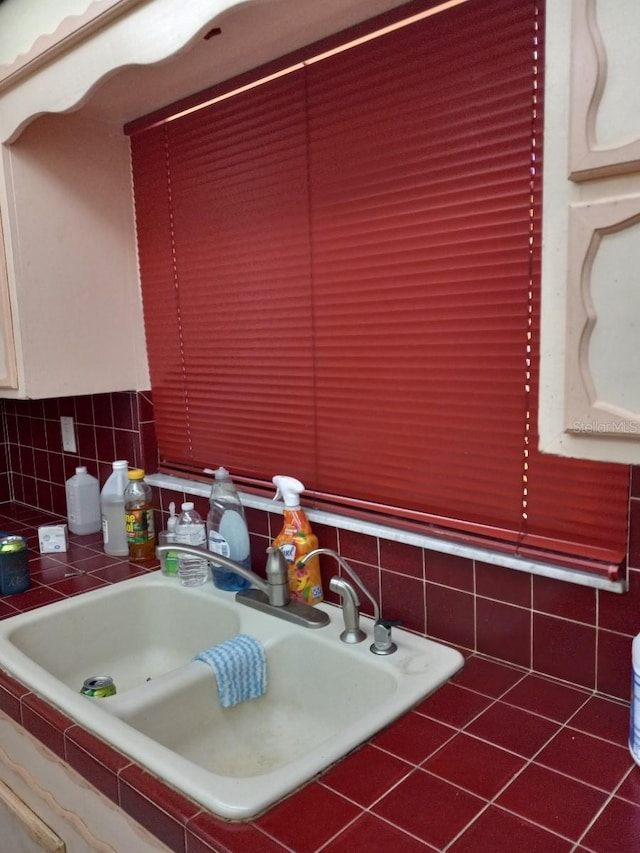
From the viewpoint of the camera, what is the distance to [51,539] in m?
1.80

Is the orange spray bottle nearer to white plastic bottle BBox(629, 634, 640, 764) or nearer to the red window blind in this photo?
the red window blind

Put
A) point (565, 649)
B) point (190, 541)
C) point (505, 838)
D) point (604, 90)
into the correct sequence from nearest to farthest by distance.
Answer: point (604, 90)
point (505, 838)
point (565, 649)
point (190, 541)

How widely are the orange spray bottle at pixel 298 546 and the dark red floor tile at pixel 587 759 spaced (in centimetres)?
56

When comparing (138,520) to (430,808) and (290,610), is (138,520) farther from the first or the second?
(430,808)

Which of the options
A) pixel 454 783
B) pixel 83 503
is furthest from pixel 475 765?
pixel 83 503

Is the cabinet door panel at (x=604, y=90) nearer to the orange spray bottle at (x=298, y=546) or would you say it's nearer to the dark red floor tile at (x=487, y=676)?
the dark red floor tile at (x=487, y=676)

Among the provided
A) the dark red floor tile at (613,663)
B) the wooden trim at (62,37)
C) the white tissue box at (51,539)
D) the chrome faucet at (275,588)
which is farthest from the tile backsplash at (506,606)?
the wooden trim at (62,37)

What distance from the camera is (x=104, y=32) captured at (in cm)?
125

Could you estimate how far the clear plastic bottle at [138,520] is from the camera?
1715 millimetres

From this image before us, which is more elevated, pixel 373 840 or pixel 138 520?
pixel 138 520

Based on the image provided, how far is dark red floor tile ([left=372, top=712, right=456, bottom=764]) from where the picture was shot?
931mm

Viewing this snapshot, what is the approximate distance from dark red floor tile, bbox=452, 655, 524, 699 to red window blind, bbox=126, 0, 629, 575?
0.67ft

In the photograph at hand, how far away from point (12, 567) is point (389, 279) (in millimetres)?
1031

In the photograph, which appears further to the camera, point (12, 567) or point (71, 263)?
point (71, 263)
